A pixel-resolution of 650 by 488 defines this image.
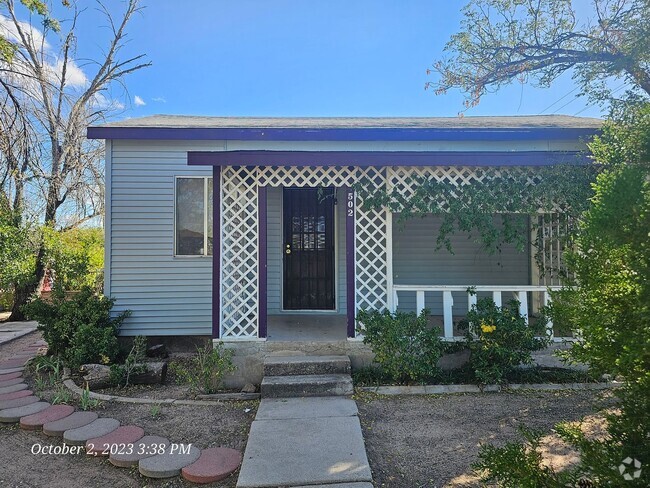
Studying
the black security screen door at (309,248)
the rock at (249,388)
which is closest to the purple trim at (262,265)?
the rock at (249,388)

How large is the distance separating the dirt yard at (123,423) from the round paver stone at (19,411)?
0.07 meters

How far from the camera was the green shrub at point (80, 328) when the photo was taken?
16.2ft

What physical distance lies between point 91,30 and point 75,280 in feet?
19.1

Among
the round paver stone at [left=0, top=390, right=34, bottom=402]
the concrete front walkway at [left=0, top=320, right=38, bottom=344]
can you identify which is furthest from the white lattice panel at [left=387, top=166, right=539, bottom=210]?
the concrete front walkway at [left=0, top=320, right=38, bottom=344]

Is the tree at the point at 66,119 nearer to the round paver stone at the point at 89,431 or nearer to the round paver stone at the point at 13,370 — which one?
the round paver stone at the point at 13,370

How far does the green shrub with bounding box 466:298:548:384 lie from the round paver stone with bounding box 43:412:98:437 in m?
3.78

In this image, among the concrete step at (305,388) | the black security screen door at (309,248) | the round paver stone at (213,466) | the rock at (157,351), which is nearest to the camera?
the round paver stone at (213,466)

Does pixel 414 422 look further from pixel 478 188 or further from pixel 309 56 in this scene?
pixel 309 56

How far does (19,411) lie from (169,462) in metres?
2.01

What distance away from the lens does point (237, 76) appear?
35.2ft

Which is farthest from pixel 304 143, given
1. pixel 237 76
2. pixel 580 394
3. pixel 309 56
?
pixel 237 76

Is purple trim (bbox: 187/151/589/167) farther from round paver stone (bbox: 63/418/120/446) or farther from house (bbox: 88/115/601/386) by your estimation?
round paver stone (bbox: 63/418/120/446)

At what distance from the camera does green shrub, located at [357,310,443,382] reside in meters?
4.03

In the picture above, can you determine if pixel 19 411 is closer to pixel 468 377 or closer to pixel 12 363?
pixel 12 363
